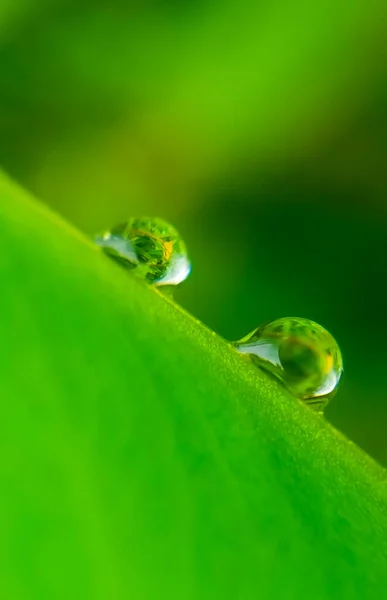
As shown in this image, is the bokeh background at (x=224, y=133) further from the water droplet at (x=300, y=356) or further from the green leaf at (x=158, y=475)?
the green leaf at (x=158, y=475)

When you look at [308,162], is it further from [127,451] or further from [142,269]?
[127,451]

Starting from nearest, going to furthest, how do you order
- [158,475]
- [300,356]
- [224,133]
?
[158,475] → [300,356] → [224,133]

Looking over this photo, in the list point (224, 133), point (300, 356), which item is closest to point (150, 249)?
point (300, 356)

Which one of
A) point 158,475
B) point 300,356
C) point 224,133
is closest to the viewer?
point 158,475

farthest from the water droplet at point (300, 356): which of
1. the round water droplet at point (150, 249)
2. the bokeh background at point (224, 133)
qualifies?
the bokeh background at point (224, 133)

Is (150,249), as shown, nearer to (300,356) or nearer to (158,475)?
(300,356)

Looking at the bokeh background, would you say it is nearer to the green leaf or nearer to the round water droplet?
the round water droplet
